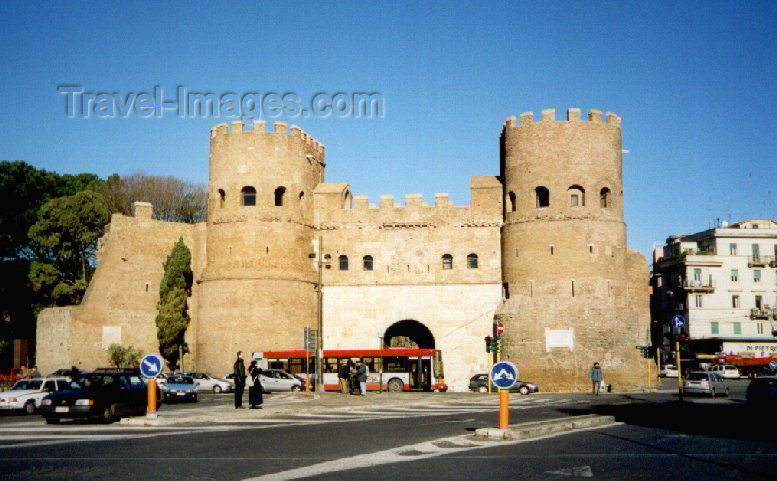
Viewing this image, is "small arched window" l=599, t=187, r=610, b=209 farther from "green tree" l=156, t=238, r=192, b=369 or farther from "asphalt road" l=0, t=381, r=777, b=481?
"asphalt road" l=0, t=381, r=777, b=481

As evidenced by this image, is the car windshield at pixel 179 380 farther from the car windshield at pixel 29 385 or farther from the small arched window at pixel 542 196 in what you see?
the small arched window at pixel 542 196

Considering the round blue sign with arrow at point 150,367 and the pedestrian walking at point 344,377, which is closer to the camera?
the round blue sign with arrow at point 150,367

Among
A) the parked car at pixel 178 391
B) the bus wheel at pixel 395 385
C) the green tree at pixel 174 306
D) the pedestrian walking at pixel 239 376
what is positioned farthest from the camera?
the green tree at pixel 174 306

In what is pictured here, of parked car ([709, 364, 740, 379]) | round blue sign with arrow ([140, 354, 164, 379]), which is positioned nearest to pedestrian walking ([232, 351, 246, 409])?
round blue sign with arrow ([140, 354, 164, 379])

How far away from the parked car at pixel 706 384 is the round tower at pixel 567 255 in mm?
4348

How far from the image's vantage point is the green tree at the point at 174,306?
4625cm

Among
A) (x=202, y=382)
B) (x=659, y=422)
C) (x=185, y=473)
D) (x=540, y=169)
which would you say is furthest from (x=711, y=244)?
(x=185, y=473)

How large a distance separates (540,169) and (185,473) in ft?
116

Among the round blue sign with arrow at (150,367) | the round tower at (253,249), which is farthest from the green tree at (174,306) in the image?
the round blue sign with arrow at (150,367)

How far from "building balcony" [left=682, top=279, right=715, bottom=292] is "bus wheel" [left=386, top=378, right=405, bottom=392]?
3995 centimetres

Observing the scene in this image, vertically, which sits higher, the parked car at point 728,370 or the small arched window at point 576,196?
the small arched window at point 576,196

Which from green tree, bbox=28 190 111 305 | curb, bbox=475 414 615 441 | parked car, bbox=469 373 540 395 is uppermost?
green tree, bbox=28 190 111 305

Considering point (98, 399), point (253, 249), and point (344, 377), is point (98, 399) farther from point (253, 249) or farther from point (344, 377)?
point (253, 249)

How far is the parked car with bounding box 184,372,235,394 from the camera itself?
41875 mm
